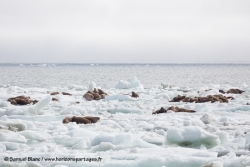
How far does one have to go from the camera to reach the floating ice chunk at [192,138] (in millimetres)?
5570

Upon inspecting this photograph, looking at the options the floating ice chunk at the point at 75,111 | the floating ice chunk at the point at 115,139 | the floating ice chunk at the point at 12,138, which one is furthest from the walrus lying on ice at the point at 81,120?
the floating ice chunk at the point at 115,139

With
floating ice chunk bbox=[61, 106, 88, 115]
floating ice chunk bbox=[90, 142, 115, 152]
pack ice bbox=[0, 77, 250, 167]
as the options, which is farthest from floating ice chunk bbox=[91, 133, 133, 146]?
→ floating ice chunk bbox=[61, 106, 88, 115]

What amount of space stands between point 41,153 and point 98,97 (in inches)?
379

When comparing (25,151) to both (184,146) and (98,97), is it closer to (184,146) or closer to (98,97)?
(184,146)

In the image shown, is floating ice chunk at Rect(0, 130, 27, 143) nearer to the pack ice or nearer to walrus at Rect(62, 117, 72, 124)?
the pack ice

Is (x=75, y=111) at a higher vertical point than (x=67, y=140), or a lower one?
lower

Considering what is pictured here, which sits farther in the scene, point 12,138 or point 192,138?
point 12,138

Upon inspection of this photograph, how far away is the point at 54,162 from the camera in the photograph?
14.9 ft

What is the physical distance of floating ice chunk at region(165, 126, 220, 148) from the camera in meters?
5.57

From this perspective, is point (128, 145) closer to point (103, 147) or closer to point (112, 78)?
point (103, 147)

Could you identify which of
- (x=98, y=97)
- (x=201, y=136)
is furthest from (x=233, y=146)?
(x=98, y=97)

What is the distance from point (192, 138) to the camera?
220 inches

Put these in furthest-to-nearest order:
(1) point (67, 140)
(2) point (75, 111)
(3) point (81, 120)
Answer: (2) point (75, 111)
(3) point (81, 120)
(1) point (67, 140)

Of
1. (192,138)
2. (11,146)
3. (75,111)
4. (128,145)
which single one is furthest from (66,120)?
(192,138)
